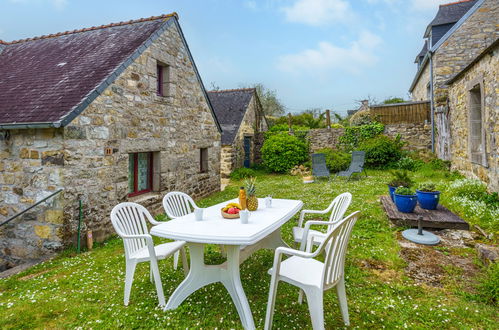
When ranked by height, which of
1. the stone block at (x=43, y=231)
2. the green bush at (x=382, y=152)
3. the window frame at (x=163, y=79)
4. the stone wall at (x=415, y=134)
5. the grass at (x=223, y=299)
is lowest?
the grass at (x=223, y=299)

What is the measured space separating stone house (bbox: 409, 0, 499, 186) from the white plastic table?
9.24 m

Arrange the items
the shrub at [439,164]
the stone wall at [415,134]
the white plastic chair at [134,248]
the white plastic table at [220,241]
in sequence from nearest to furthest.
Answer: the white plastic table at [220,241] < the white plastic chair at [134,248] < the shrub at [439,164] < the stone wall at [415,134]

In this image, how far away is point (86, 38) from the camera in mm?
6871

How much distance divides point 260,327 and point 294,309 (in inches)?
16.7

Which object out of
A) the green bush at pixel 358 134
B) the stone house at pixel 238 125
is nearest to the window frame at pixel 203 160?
the stone house at pixel 238 125

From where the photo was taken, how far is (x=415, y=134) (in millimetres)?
12445

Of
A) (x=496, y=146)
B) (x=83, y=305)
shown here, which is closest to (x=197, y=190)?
A: (x=83, y=305)

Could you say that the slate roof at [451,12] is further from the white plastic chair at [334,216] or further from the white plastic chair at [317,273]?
the white plastic chair at [317,273]

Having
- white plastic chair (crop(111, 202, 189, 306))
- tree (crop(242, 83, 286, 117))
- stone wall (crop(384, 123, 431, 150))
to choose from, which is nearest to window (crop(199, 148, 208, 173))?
white plastic chair (crop(111, 202, 189, 306))

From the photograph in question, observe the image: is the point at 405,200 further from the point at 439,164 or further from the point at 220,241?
the point at 439,164

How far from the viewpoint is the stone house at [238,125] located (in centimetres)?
1287

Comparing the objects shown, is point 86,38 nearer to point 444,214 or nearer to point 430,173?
point 444,214

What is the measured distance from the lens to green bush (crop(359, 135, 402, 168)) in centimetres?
1214

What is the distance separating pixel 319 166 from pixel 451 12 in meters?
9.37
